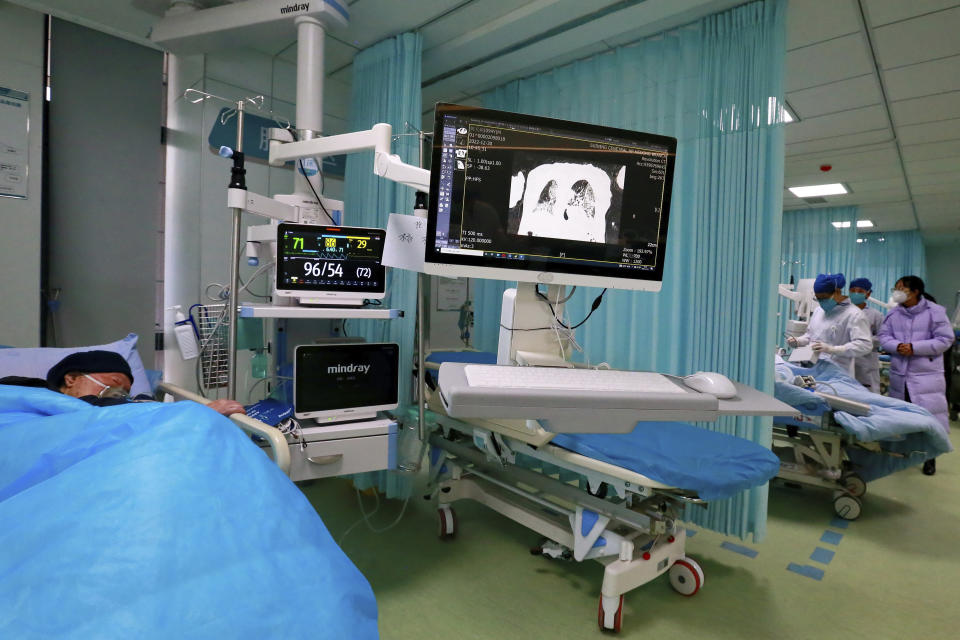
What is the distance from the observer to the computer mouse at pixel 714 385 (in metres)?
1.05

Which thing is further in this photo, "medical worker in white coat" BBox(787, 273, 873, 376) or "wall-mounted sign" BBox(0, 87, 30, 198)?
"medical worker in white coat" BBox(787, 273, 873, 376)

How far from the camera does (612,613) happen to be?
171 centimetres

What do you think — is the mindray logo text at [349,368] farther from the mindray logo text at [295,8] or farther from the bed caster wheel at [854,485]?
the bed caster wheel at [854,485]

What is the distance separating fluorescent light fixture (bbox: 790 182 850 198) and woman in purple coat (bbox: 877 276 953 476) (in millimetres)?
1948

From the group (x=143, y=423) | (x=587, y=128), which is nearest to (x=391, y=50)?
(x=587, y=128)

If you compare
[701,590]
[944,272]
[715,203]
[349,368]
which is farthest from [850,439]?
[944,272]

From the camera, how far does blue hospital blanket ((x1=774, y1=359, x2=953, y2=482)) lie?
262 centimetres

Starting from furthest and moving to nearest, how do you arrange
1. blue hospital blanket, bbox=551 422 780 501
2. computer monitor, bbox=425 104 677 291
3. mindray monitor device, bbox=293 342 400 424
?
mindray monitor device, bbox=293 342 400 424 < blue hospital blanket, bbox=551 422 780 501 < computer monitor, bbox=425 104 677 291

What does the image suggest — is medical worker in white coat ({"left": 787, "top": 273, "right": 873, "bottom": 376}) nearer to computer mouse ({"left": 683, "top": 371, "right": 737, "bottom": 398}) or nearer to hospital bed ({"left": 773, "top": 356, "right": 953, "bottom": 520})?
hospital bed ({"left": 773, "top": 356, "right": 953, "bottom": 520})

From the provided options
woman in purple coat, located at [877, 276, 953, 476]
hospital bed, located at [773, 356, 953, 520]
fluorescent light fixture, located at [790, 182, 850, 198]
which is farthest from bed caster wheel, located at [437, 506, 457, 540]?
fluorescent light fixture, located at [790, 182, 850, 198]

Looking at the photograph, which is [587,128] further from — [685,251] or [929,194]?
[929,194]

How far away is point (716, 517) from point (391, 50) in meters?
3.01

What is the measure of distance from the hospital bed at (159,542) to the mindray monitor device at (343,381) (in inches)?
39.5

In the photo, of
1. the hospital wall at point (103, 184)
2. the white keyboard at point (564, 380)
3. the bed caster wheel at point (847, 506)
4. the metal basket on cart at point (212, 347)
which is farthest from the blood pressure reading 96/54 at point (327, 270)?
the bed caster wheel at point (847, 506)
